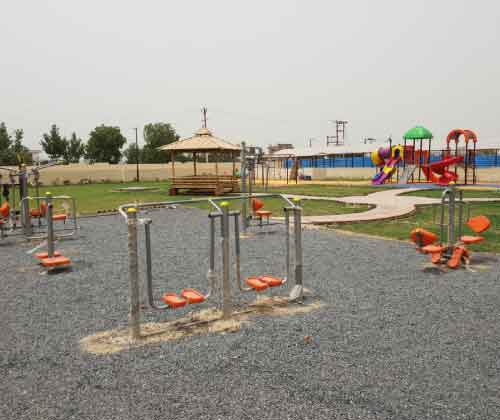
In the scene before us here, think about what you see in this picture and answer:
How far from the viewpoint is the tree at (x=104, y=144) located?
69500 millimetres

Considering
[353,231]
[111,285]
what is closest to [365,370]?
[111,285]

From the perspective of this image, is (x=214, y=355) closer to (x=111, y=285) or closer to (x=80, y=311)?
(x=80, y=311)

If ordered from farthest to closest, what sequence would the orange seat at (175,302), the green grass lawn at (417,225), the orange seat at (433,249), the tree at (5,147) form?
the tree at (5,147)
the green grass lawn at (417,225)
the orange seat at (433,249)
the orange seat at (175,302)

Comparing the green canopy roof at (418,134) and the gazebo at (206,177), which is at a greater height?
the green canopy roof at (418,134)

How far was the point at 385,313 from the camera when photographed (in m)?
4.54

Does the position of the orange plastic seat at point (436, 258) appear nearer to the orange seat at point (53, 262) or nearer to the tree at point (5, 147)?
the orange seat at point (53, 262)

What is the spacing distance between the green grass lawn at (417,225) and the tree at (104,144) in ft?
209

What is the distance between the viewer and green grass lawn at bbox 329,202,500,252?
8.42 metres

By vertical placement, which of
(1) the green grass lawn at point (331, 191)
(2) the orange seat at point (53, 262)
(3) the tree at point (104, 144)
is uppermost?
(3) the tree at point (104, 144)

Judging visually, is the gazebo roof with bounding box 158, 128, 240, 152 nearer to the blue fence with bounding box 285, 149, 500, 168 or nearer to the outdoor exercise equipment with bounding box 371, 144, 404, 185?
the outdoor exercise equipment with bounding box 371, 144, 404, 185

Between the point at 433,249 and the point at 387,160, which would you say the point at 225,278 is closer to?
the point at 433,249

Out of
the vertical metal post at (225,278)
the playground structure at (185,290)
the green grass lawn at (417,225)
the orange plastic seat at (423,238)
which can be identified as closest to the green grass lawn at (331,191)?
the green grass lawn at (417,225)

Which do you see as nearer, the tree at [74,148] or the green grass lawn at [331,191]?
the green grass lawn at [331,191]

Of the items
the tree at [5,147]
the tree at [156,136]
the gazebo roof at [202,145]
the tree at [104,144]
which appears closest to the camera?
the gazebo roof at [202,145]
